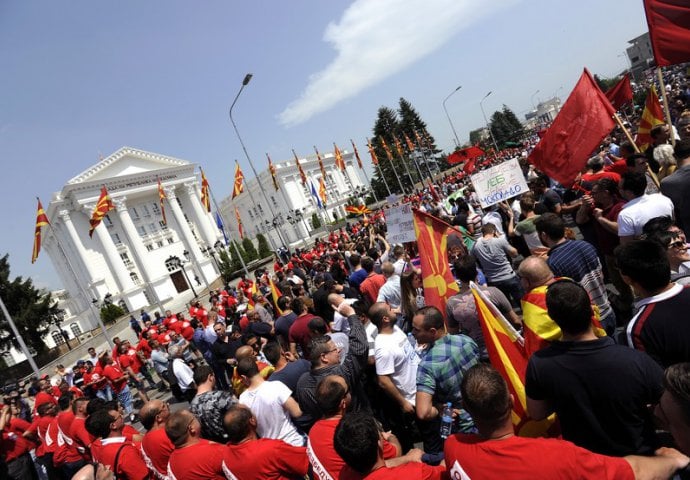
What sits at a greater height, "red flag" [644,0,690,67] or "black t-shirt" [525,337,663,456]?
"red flag" [644,0,690,67]

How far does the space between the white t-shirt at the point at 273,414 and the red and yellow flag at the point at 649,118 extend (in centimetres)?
840

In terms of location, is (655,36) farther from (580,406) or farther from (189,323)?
(189,323)

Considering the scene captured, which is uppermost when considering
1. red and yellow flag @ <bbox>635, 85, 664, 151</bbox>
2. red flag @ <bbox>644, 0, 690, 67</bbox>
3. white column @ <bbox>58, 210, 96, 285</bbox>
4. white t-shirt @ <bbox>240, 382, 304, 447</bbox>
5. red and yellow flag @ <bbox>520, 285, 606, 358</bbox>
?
white column @ <bbox>58, 210, 96, 285</bbox>

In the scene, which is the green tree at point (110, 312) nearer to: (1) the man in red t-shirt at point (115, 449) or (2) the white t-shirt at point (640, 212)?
(1) the man in red t-shirt at point (115, 449)

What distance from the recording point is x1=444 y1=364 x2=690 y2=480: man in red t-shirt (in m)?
1.70

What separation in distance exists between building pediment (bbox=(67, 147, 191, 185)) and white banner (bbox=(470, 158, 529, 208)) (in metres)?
48.7

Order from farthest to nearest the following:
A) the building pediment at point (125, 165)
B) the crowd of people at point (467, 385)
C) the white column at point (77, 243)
A: the building pediment at point (125, 165) < the white column at point (77, 243) < the crowd of people at point (467, 385)

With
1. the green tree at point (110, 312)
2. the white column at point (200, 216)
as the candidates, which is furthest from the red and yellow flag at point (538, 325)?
the white column at point (200, 216)

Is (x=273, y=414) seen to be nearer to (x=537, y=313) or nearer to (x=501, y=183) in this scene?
(x=537, y=313)

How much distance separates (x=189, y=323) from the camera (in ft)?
38.7

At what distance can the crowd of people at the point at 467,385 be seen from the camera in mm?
1953

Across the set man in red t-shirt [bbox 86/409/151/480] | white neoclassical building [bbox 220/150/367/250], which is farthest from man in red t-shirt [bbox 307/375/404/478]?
white neoclassical building [bbox 220/150/367/250]

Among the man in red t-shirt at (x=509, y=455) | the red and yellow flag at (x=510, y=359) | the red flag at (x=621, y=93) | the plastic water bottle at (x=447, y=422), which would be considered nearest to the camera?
the man in red t-shirt at (x=509, y=455)

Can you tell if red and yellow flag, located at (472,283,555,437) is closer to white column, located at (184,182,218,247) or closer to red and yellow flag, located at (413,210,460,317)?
red and yellow flag, located at (413,210,460,317)
